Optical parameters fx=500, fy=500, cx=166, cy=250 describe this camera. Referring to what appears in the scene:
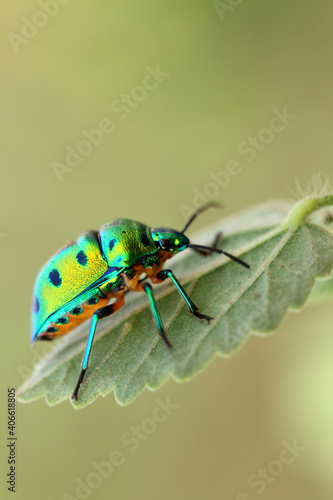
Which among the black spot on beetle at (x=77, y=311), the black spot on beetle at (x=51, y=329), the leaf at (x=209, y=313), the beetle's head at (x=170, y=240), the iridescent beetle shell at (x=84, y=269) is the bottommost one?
the leaf at (x=209, y=313)

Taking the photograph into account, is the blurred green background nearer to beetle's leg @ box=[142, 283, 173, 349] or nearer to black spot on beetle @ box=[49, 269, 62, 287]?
black spot on beetle @ box=[49, 269, 62, 287]

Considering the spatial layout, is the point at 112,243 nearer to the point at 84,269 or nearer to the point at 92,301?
the point at 84,269

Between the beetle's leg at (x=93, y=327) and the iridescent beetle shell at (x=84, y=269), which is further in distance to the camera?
the iridescent beetle shell at (x=84, y=269)

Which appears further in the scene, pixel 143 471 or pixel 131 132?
pixel 131 132

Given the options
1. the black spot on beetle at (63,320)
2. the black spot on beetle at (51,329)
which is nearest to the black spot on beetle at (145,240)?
the black spot on beetle at (63,320)

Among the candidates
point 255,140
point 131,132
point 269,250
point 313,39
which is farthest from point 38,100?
point 269,250

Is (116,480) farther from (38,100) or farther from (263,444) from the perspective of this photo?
(38,100)

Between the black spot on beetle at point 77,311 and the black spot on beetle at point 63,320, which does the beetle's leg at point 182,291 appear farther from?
the black spot on beetle at point 63,320
